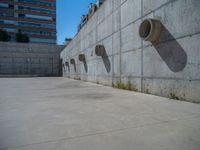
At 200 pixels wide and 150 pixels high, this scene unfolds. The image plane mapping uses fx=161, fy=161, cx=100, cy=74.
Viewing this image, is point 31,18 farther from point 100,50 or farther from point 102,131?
point 102,131

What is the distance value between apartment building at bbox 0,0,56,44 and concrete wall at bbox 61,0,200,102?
50230mm

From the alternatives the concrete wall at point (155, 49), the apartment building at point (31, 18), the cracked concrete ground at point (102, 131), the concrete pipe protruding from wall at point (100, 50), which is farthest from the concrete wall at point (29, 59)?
the apartment building at point (31, 18)

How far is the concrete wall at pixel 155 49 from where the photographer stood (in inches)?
125

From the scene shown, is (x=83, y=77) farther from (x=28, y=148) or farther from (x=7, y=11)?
(x=7, y=11)

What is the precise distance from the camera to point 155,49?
416 cm

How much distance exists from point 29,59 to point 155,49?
69.6 feet

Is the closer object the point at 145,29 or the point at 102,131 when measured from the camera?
the point at 102,131

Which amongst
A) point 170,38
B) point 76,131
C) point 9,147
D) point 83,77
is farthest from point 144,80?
point 83,77

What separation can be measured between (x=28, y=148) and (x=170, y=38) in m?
3.50

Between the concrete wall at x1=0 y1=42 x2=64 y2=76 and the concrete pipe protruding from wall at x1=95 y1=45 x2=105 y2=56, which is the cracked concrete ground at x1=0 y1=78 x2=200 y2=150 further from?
the concrete wall at x1=0 y1=42 x2=64 y2=76

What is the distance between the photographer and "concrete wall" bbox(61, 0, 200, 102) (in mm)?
3164

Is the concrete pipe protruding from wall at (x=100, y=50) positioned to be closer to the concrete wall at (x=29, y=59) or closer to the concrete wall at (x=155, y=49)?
the concrete wall at (x=155, y=49)

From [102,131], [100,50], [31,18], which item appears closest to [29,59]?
[100,50]

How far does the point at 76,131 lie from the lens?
1801mm
